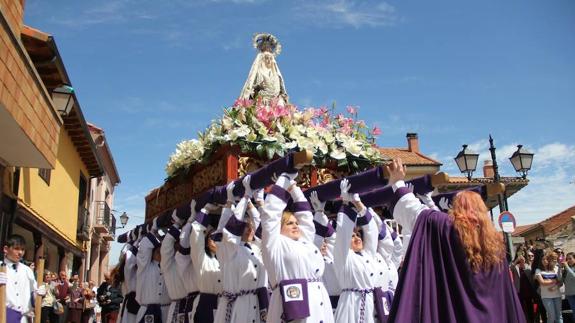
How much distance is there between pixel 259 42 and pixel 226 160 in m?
3.14

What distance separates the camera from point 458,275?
3.59 metres

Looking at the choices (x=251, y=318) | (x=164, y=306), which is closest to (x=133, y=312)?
(x=164, y=306)

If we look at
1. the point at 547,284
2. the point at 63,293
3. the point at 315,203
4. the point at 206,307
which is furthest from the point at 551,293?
the point at 63,293

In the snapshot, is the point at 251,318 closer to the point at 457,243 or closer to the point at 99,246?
the point at 457,243

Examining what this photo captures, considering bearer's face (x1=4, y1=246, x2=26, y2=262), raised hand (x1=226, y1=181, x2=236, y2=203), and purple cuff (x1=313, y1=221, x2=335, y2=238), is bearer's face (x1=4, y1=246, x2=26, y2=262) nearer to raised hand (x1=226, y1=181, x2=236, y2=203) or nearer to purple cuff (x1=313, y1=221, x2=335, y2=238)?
raised hand (x1=226, y1=181, x2=236, y2=203)

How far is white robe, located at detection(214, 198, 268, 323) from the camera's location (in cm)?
581

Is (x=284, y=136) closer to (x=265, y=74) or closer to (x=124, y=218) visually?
(x=265, y=74)

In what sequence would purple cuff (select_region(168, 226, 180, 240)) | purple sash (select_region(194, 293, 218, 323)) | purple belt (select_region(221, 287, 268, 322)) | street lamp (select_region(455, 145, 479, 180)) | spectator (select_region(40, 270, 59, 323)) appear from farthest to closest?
spectator (select_region(40, 270, 59, 323))
street lamp (select_region(455, 145, 479, 180))
purple cuff (select_region(168, 226, 180, 240))
purple sash (select_region(194, 293, 218, 323))
purple belt (select_region(221, 287, 268, 322))

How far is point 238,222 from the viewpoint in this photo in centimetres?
589

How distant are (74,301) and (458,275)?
1425 cm

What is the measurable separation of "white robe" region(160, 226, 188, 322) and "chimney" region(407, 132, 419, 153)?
116ft

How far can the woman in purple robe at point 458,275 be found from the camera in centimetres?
354

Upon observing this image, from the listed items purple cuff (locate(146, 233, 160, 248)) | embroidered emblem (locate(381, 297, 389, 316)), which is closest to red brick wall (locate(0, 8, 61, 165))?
purple cuff (locate(146, 233, 160, 248))

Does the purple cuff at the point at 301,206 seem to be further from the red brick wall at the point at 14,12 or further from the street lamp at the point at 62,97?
the street lamp at the point at 62,97
